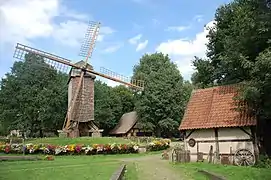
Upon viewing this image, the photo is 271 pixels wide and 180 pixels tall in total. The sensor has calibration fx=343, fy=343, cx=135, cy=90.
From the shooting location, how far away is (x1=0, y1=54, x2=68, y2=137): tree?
53.3 metres

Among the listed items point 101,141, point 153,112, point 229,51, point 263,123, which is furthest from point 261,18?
point 153,112

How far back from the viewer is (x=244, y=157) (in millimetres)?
19984

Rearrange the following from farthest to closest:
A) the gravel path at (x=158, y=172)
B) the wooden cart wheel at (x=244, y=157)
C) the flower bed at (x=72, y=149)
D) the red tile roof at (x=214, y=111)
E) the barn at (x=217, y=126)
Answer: the flower bed at (x=72, y=149), the red tile roof at (x=214, y=111), the barn at (x=217, y=126), the wooden cart wheel at (x=244, y=157), the gravel path at (x=158, y=172)

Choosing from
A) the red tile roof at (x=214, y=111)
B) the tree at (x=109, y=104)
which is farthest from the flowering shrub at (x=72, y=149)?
the tree at (x=109, y=104)

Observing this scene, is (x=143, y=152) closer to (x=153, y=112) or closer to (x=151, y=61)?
(x=153, y=112)

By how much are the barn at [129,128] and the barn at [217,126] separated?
Answer: 35.8 m

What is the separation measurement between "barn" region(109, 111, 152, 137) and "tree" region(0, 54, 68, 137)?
1146 cm

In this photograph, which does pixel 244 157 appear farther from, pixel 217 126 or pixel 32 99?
pixel 32 99

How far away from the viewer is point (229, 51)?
20828 millimetres

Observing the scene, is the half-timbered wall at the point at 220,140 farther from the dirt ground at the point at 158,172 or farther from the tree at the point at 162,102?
the tree at the point at 162,102

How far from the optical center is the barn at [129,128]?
6006 centimetres

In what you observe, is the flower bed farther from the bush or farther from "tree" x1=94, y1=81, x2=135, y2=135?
"tree" x1=94, y1=81, x2=135, y2=135

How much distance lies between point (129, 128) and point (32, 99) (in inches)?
672

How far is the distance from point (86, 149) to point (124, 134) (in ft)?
Result: 100
